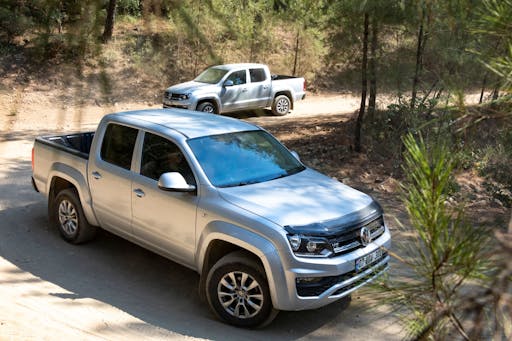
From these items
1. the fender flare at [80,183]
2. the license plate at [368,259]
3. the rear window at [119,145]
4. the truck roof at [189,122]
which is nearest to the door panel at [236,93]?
the truck roof at [189,122]

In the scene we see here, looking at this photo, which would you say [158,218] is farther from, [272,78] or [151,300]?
[272,78]

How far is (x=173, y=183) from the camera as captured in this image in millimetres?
5762

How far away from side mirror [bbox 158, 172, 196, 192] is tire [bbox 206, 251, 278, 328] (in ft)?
2.53

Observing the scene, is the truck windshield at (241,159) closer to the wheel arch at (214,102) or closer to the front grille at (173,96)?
the wheel arch at (214,102)

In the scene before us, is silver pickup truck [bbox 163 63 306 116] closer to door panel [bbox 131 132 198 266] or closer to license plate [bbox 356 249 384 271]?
door panel [bbox 131 132 198 266]

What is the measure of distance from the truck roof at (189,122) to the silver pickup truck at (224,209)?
1 cm

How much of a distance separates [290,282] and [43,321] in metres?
Result: 2.08

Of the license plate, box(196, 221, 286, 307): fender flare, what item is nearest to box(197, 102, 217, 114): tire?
Result: box(196, 221, 286, 307): fender flare

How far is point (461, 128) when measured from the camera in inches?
87.7

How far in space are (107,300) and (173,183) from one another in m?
1.34

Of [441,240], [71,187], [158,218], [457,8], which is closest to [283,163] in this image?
[158,218]

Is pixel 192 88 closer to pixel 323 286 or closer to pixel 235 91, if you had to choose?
pixel 235 91

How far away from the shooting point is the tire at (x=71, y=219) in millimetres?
7156

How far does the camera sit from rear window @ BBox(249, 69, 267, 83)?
18.3m
